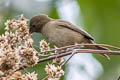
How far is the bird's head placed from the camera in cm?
480

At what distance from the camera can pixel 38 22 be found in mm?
4902

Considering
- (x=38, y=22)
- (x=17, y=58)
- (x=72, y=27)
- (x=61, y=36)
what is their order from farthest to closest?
(x=38, y=22) < (x=72, y=27) < (x=61, y=36) < (x=17, y=58)

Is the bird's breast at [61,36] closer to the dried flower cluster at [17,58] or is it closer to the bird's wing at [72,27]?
the bird's wing at [72,27]

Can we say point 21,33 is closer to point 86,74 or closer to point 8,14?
point 8,14

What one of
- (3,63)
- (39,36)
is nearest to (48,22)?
(39,36)

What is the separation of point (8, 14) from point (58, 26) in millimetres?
739

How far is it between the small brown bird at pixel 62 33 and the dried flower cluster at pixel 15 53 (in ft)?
5.16

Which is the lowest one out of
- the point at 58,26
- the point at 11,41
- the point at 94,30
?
the point at 11,41

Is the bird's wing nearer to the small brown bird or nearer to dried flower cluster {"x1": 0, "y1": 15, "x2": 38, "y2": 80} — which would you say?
the small brown bird

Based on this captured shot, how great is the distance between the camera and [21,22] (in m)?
2.82

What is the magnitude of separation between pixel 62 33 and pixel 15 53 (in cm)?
209

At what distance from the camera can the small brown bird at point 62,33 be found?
434cm

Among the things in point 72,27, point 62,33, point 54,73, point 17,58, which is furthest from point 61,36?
point 17,58

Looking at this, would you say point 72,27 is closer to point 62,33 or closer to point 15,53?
point 62,33
